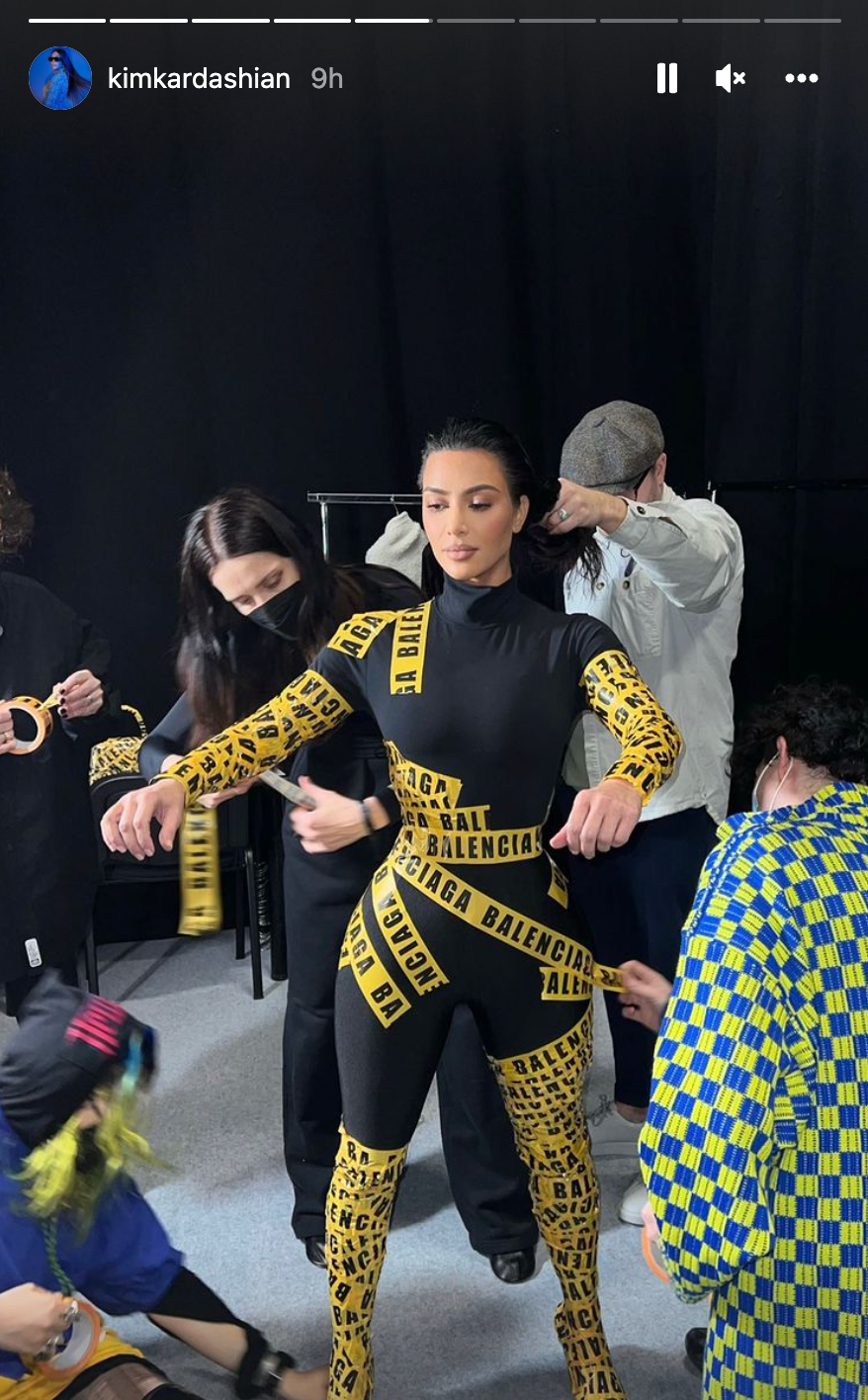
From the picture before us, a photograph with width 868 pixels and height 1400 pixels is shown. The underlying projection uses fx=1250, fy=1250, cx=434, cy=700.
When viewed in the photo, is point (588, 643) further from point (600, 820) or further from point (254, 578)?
point (254, 578)

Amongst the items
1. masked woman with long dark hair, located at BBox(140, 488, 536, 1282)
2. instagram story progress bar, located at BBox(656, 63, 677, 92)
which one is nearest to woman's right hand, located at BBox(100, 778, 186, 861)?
masked woman with long dark hair, located at BBox(140, 488, 536, 1282)

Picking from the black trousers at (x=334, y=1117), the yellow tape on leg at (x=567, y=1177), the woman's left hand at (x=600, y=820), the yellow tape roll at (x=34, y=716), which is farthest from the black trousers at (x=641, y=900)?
the yellow tape roll at (x=34, y=716)

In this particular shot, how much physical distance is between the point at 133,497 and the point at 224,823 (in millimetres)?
809

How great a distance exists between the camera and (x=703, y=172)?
3.15 m

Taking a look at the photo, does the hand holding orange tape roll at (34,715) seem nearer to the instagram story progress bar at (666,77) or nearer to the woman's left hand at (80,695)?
the woman's left hand at (80,695)

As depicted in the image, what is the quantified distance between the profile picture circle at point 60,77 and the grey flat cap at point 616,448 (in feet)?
4.80

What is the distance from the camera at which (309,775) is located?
2.12m

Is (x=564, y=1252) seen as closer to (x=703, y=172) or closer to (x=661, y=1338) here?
(x=661, y=1338)

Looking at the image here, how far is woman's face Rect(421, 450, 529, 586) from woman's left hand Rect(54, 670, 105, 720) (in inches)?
38.4

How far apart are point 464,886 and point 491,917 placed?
0.06m

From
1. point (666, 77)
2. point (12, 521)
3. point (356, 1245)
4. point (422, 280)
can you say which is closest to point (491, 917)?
point (356, 1245)

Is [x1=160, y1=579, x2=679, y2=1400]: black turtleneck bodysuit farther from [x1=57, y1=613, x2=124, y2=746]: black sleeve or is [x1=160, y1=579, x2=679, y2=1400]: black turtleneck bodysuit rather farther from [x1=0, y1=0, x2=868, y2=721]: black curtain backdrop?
[x1=0, y1=0, x2=868, y2=721]: black curtain backdrop

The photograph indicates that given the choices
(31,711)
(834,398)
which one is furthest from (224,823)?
(834,398)

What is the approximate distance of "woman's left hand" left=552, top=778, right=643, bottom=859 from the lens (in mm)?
1490
